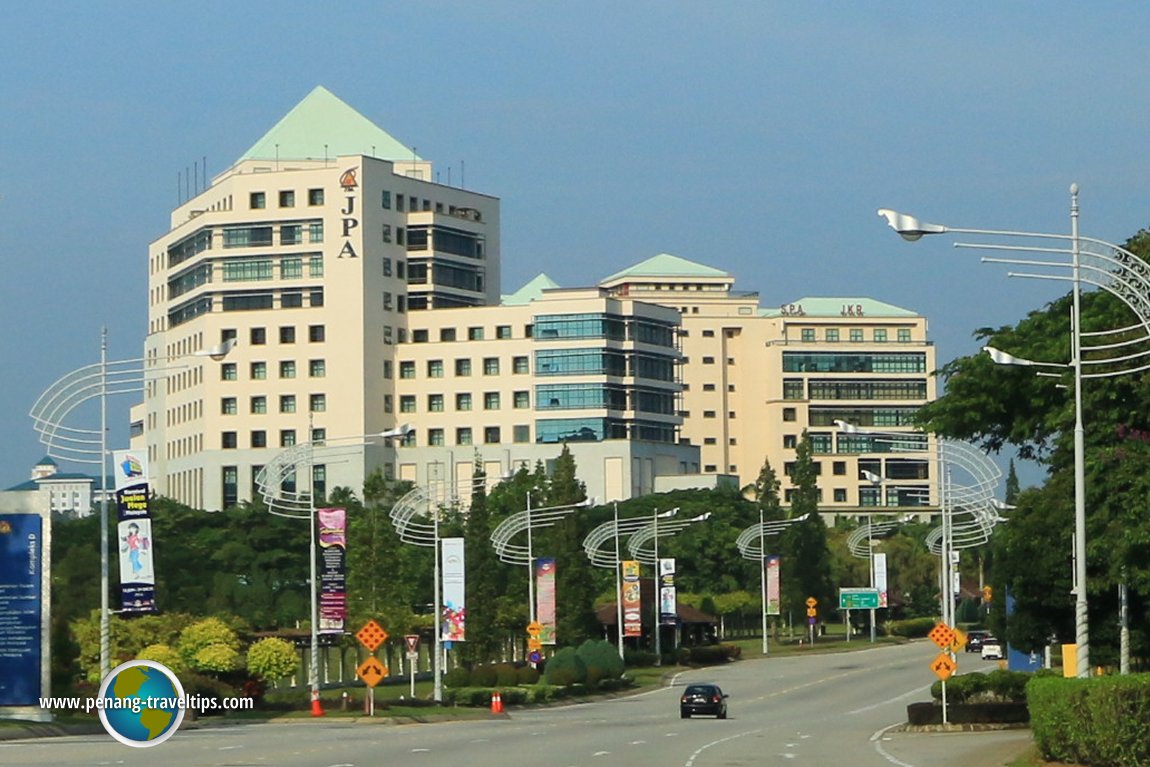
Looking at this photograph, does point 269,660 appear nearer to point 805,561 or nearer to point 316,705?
point 316,705

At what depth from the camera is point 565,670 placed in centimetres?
8238

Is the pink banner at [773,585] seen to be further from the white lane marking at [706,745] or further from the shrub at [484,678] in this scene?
the white lane marking at [706,745]

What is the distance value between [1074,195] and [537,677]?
4980cm

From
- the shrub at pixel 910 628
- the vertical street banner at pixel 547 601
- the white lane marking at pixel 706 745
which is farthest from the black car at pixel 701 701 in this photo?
the shrub at pixel 910 628

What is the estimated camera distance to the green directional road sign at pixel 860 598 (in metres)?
121

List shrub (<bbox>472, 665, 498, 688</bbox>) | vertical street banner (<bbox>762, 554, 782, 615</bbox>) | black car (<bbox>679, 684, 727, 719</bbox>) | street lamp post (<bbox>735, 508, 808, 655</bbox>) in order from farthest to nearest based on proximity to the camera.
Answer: street lamp post (<bbox>735, 508, 808, 655</bbox>) < vertical street banner (<bbox>762, 554, 782, 615</bbox>) < shrub (<bbox>472, 665, 498, 688</bbox>) < black car (<bbox>679, 684, 727, 719</bbox>)

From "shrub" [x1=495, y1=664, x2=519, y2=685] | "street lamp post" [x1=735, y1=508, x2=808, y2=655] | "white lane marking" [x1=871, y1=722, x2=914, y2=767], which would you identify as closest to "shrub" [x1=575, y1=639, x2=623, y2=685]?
"shrub" [x1=495, y1=664, x2=519, y2=685]

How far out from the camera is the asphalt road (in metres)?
37.5

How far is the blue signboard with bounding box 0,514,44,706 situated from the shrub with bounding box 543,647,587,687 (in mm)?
36041

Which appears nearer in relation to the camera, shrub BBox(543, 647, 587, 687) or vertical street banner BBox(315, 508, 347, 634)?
vertical street banner BBox(315, 508, 347, 634)

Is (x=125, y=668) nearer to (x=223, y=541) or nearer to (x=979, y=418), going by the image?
(x=979, y=418)

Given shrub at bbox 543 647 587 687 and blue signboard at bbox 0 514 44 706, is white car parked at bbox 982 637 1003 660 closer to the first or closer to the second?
shrub at bbox 543 647 587 687

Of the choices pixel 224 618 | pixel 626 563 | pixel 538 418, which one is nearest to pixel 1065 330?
pixel 224 618

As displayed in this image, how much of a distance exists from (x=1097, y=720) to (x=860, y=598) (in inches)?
3599
